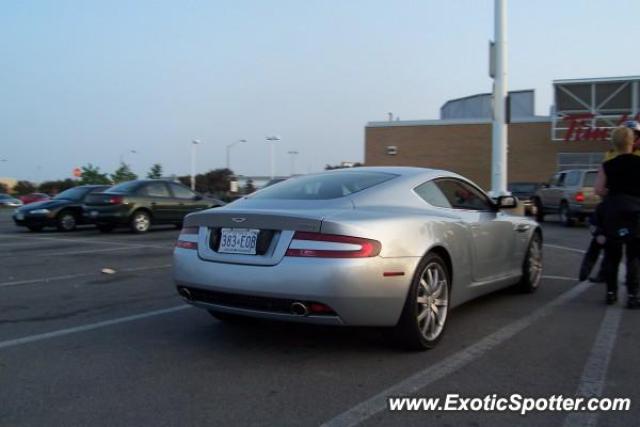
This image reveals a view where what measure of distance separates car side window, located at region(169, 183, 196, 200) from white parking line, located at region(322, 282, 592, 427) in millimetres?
12401

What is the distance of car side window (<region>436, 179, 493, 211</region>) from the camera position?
17.9ft

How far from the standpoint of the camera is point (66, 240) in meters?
14.0


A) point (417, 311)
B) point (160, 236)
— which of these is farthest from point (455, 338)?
point (160, 236)

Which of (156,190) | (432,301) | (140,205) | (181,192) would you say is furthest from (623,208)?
(181,192)

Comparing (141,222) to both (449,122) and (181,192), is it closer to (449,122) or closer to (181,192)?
(181,192)

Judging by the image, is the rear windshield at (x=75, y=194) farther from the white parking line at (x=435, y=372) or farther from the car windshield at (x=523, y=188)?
the car windshield at (x=523, y=188)

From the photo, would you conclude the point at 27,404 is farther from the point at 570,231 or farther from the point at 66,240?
the point at 570,231

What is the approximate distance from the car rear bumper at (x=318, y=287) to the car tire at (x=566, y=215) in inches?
591

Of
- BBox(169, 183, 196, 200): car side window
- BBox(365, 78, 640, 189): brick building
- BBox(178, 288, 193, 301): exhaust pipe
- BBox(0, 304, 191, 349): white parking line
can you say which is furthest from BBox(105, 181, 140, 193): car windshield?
BBox(365, 78, 640, 189): brick building

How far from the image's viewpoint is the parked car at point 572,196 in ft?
56.5

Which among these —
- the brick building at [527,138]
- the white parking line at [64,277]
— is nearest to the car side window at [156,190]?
the white parking line at [64,277]

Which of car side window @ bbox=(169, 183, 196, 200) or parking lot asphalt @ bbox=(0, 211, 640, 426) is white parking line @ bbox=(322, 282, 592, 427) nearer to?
parking lot asphalt @ bbox=(0, 211, 640, 426)

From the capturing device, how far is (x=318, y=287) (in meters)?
3.94

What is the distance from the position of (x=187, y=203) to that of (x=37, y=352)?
1254cm
